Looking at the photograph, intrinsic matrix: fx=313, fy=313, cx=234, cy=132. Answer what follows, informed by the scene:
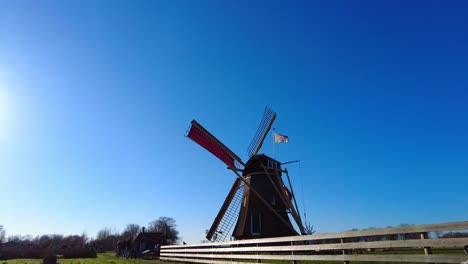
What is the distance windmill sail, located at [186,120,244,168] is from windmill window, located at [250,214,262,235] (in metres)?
4.31

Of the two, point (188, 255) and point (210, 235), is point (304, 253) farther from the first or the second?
point (210, 235)

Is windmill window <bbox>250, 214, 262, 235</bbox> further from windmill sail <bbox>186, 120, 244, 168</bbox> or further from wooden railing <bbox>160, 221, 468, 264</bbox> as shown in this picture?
wooden railing <bbox>160, 221, 468, 264</bbox>

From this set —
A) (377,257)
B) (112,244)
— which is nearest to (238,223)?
(377,257)

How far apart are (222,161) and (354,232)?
17.7m

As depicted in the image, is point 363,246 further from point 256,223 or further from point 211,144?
point 211,144

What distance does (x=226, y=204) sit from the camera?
89.5 ft

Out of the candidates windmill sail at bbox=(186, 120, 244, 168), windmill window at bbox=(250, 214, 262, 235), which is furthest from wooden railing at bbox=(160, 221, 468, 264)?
windmill sail at bbox=(186, 120, 244, 168)

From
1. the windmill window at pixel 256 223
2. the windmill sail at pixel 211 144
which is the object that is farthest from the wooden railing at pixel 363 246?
the windmill sail at pixel 211 144

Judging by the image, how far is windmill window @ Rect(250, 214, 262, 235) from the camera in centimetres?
2328

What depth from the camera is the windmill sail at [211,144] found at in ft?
79.2

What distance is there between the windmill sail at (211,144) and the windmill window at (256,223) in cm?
431

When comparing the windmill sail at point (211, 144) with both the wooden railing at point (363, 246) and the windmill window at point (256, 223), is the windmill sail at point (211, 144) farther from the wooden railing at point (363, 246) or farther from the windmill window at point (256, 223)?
the wooden railing at point (363, 246)

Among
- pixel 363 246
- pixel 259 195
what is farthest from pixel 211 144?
pixel 363 246

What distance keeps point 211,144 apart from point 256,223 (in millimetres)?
6960
